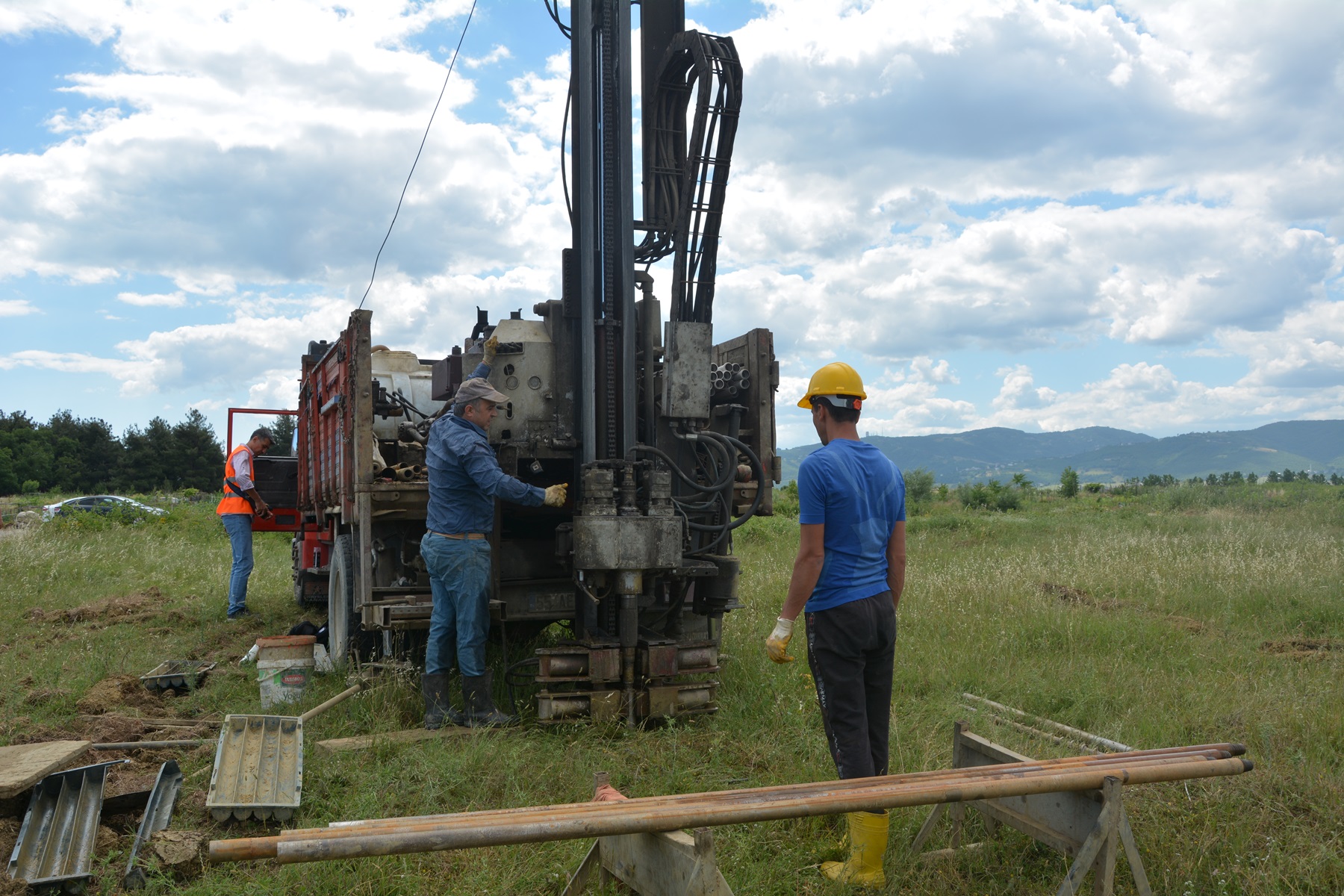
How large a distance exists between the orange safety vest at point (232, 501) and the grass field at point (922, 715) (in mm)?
1091

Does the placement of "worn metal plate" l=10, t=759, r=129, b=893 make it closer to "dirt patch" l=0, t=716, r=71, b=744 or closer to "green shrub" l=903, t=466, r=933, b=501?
"dirt patch" l=0, t=716, r=71, b=744

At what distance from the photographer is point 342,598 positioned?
6887mm

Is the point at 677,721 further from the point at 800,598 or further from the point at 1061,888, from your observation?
the point at 1061,888

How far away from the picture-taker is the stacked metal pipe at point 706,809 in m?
2.40

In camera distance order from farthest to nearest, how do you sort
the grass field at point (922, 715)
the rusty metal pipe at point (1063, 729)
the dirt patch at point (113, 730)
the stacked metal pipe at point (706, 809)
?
the dirt patch at point (113, 730) < the rusty metal pipe at point (1063, 729) < the grass field at point (922, 715) < the stacked metal pipe at point (706, 809)

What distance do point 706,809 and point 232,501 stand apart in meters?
8.73

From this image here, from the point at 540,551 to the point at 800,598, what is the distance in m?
3.09

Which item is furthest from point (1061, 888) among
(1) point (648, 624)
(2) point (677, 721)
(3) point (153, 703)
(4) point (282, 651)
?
(3) point (153, 703)

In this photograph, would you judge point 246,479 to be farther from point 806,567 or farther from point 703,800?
point 703,800

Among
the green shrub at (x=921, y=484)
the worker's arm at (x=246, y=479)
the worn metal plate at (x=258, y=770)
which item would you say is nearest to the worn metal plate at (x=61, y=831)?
the worn metal plate at (x=258, y=770)

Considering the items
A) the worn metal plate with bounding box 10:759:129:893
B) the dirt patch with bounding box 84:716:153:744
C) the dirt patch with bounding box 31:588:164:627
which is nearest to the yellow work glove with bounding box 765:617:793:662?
the worn metal plate with bounding box 10:759:129:893

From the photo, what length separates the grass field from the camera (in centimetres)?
372

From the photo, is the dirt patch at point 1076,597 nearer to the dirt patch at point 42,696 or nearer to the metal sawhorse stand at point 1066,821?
the metal sawhorse stand at point 1066,821

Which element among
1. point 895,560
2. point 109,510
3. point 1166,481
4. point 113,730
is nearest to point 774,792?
point 895,560
